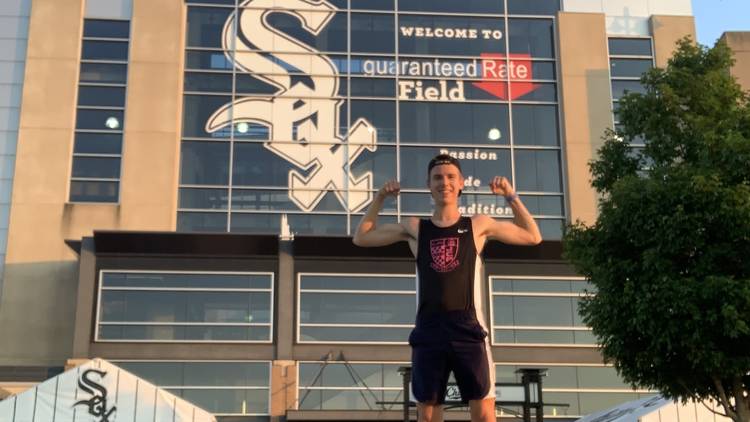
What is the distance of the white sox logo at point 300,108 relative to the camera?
35.7 meters

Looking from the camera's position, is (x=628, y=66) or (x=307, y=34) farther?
(x=628, y=66)

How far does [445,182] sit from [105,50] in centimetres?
3363

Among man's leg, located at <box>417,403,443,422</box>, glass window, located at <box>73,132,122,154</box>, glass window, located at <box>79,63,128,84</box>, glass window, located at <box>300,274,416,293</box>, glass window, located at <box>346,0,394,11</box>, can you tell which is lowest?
man's leg, located at <box>417,403,443,422</box>

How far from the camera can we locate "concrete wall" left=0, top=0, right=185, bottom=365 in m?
34.5

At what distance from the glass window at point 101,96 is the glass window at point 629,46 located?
20.1 m

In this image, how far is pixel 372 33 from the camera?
37.8 m

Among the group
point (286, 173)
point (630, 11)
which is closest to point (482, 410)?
point (286, 173)

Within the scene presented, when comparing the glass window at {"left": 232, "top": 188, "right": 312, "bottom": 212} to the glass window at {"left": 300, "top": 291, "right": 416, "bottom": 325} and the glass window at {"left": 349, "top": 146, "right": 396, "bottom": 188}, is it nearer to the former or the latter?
the glass window at {"left": 349, "top": 146, "right": 396, "bottom": 188}

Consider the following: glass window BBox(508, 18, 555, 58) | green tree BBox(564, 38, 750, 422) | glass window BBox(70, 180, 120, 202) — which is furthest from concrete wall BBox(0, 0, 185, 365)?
green tree BBox(564, 38, 750, 422)

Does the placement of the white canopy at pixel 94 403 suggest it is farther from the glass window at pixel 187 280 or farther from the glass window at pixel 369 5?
the glass window at pixel 369 5

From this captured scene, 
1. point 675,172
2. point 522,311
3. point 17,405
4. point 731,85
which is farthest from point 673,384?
point 522,311

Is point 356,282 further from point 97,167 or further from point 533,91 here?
point 97,167

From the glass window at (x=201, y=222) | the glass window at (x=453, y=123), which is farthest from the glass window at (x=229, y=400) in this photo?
the glass window at (x=453, y=123)

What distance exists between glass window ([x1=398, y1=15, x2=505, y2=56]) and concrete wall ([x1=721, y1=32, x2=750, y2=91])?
9.68m
